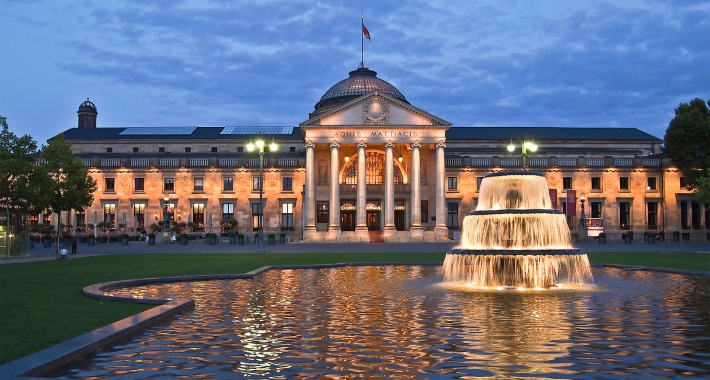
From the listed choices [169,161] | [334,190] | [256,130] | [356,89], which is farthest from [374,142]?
[256,130]

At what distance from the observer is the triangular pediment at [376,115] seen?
76.9 m

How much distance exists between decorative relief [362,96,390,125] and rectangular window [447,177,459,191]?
43.2 feet

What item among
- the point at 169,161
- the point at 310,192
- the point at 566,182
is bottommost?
the point at 310,192

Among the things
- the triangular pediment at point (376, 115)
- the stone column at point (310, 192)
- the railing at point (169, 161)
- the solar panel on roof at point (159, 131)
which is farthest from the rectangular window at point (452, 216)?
the solar panel on roof at point (159, 131)

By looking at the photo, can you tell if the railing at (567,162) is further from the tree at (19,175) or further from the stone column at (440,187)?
the tree at (19,175)

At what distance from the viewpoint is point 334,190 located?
7738cm

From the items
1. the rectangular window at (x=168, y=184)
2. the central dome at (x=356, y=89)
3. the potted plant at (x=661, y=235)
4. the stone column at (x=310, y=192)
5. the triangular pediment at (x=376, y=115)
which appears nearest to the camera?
the triangular pediment at (x=376, y=115)

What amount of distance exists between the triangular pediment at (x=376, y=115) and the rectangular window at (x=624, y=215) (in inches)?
1010

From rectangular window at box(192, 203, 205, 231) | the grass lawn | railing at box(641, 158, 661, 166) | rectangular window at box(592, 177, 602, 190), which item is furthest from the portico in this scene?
the grass lawn

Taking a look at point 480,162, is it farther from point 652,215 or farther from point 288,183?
point 288,183

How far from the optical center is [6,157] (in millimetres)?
40688

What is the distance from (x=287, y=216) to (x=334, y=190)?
10.1m

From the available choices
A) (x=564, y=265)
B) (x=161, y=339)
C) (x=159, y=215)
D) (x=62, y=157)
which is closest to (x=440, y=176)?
(x=159, y=215)

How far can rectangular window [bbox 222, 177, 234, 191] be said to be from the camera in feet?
280
